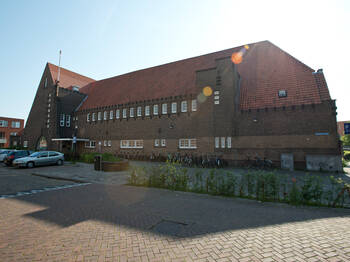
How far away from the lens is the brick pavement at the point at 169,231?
351 cm

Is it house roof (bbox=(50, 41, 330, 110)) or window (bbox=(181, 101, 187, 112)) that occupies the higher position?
house roof (bbox=(50, 41, 330, 110))

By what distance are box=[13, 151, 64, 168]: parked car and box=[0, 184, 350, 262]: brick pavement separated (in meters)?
13.0

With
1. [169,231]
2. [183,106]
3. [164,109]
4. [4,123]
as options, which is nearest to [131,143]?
[164,109]

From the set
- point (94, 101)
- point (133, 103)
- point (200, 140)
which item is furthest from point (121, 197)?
point (94, 101)

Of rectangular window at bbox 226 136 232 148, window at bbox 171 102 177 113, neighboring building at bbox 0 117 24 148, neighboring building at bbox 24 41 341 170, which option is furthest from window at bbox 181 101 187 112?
neighboring building at bbox 0 117 24 148

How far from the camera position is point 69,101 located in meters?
33.7

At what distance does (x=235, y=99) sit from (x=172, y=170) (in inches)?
502

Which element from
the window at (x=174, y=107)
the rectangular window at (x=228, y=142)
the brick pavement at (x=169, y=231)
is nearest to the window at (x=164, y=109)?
the window at (x=174, y=107)

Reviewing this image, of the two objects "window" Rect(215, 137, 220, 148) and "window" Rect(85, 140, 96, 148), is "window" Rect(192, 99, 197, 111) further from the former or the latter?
"window" Rect(85, 140, 96, 148)

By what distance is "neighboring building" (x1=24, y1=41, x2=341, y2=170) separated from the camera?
16.3m

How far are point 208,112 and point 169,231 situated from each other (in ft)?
56.3

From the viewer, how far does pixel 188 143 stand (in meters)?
22.0

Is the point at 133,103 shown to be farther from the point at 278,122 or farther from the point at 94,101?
the point at 278,122

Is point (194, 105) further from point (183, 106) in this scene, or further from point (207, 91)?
point (207, 91)
